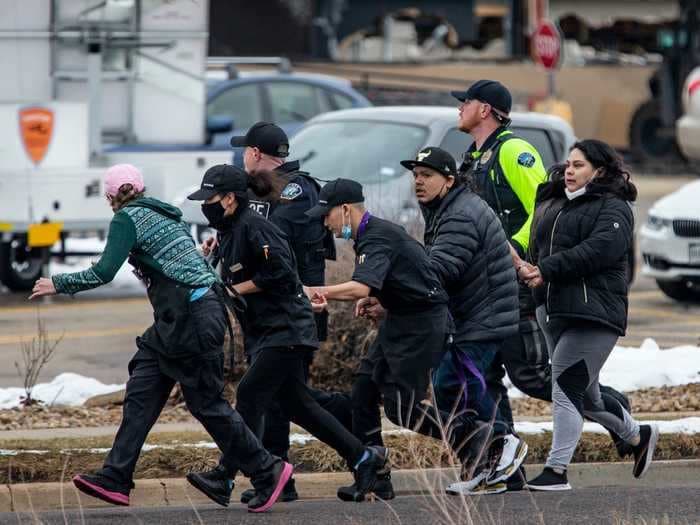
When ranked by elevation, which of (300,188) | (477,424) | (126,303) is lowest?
(126,303)

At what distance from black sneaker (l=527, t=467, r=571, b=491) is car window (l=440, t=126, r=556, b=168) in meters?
5.46

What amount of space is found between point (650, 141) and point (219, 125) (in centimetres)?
1404

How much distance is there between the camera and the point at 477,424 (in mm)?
8211

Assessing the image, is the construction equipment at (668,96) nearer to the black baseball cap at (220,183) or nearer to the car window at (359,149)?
the car window at (359,149)

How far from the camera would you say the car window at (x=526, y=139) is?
45.1 ft

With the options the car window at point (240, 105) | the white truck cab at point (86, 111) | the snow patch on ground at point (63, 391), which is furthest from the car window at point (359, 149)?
the car window at point (240, 105)

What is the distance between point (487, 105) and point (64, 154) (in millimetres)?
7797

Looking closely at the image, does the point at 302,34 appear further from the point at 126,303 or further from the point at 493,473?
the point at 493,473

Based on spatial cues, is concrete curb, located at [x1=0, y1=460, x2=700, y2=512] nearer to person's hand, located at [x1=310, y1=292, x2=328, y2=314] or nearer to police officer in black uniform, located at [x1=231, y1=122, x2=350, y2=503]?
police officer in black uniform, located at [x1=231, y1=122, x2=350, y2=503]

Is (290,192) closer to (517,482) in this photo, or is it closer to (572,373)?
(572,373)

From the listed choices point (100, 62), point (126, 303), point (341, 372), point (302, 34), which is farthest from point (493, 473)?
point (302, 34)

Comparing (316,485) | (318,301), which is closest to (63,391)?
(316,485)

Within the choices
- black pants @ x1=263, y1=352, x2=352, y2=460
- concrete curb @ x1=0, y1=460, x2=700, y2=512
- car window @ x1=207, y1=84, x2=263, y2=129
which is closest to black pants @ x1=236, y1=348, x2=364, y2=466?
black pants @ x1=263, y1=352, x2=352, y2=460

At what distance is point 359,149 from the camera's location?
14.0 metres
